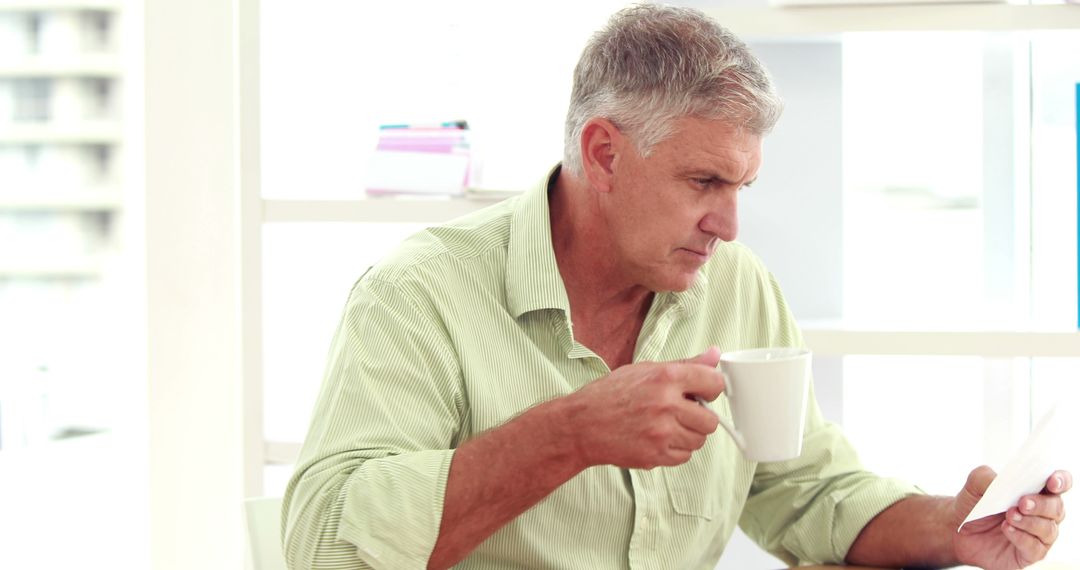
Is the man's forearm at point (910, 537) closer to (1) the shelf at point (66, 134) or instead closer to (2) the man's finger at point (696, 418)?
(2) the man's finger at point (696, 418)

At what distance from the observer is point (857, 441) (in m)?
2.38

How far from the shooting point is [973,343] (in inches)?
73.6

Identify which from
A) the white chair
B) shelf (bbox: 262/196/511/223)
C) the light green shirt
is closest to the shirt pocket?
the light green shirt

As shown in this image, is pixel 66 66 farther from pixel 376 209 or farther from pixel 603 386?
pixel 603 386

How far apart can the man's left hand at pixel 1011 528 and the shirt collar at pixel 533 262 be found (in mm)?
518

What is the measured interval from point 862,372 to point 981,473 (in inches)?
42.5

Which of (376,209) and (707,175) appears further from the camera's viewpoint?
(376,209)

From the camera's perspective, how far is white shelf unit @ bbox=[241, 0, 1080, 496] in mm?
1847

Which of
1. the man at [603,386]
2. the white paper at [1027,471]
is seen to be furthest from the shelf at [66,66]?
the white paper at [1027,471]

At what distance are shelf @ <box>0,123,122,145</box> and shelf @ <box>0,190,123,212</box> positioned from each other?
17cm

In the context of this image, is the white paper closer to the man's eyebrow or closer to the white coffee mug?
the white coffee mug

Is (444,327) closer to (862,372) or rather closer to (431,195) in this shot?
(431,195)

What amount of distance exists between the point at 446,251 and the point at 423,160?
2.37ft

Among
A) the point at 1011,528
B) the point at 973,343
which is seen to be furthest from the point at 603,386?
the point at 973,343
